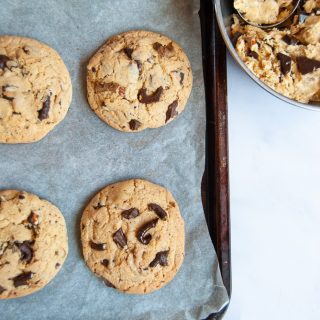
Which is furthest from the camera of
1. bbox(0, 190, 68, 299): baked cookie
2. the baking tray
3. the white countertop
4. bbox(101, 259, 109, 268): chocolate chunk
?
the white countertop

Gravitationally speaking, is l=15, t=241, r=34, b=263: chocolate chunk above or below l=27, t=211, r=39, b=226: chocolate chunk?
below

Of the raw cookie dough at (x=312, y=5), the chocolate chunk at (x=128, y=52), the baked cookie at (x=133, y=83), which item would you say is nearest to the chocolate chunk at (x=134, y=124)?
the baked cookie at (x=133, y=83)

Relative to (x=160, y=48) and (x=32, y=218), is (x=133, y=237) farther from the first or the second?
(x=160, y=48)

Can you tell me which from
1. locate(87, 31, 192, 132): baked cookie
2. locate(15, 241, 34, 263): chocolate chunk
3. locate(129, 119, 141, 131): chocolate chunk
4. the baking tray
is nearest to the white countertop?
the baking tray

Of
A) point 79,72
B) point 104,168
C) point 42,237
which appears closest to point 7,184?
point 42,237

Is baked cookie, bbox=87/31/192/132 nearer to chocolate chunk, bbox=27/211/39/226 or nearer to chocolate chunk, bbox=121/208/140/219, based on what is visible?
chocolate chunk, bbox=121/208/140/219

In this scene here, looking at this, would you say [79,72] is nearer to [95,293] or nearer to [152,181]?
[152,181]

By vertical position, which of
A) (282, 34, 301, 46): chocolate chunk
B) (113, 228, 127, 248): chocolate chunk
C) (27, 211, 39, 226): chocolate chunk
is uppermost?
(282, 34, 301, 46): chocolate chunk

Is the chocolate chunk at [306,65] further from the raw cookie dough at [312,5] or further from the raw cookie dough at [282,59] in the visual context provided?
the raw cookie dough at [312,5]
